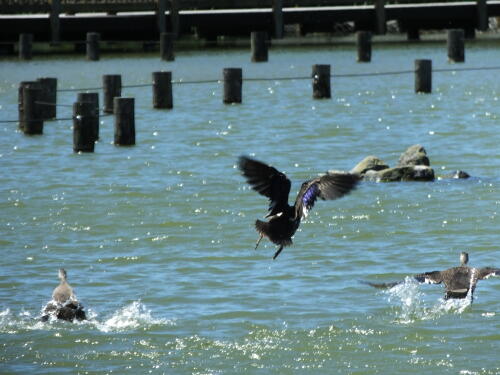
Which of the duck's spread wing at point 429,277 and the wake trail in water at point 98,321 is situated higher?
the duck's spread wing at point 429,277

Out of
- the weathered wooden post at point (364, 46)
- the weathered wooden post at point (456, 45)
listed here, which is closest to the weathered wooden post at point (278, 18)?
the weathered wooden post at point (364, 46)

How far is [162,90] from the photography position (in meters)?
25.3

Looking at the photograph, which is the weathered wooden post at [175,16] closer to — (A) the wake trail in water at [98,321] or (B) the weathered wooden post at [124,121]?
(B) the weathered wooden post at [124,121]

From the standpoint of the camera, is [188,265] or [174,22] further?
[174,22]

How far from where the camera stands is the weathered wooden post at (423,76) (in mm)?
27266

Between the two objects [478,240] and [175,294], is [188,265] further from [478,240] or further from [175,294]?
[478,240]

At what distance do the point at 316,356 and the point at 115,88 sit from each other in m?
14.5

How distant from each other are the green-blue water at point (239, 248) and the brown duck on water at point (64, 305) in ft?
0.31

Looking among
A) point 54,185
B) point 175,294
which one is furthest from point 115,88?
point 175,294

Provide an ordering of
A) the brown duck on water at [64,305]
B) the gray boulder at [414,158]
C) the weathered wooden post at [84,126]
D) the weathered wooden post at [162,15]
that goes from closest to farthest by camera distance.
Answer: the brown duck on water at [64,305], the gray boulder at [414,158], the weathered wooden post at [84,126], the weathered wooden post at [162,15]

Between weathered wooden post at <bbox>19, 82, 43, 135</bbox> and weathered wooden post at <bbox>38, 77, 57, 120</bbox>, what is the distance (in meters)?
0.79

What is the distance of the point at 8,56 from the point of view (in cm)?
3875

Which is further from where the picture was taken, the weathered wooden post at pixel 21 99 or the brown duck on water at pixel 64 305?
the weathered wooden post at pixel 21 99

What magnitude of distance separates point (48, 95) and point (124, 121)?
3.83 m
